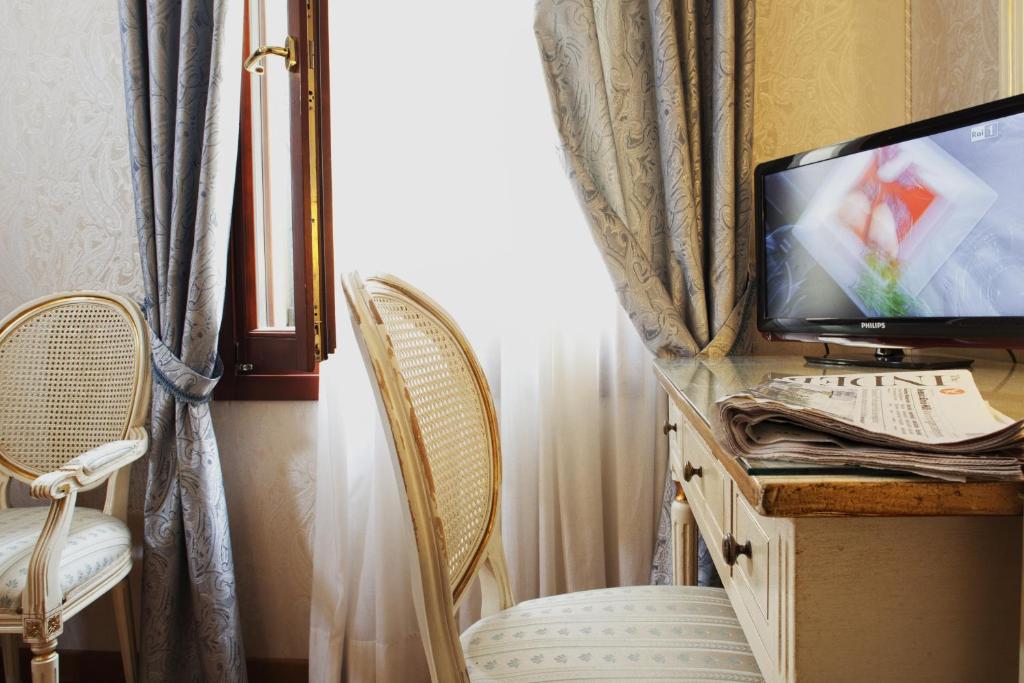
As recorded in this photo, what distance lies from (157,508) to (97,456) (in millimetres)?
322

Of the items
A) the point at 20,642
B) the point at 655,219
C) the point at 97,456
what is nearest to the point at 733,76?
the point at 655,219

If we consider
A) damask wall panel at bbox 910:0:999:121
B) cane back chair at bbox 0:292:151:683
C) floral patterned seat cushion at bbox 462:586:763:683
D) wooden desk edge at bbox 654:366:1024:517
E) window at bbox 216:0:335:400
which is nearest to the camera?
wooden desk edge at bbox 654:366:1024:517

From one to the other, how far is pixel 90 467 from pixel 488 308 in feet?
3.19

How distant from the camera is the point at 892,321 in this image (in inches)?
52.0

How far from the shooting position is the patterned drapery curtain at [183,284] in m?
1.87

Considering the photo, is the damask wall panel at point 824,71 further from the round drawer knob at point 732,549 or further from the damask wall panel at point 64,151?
the damask wall panel at point 64,151

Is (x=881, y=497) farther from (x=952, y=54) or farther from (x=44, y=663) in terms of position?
(x=44, y=663)

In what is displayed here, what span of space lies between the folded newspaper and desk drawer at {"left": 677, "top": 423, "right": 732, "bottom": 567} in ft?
0.63

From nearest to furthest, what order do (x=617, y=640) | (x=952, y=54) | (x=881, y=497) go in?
Result: (x=881, y=497)
(x=617, y=640)
(x=952, y=54)

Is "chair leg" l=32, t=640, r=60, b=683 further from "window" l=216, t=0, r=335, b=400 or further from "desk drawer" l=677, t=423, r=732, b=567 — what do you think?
"desk drawer" l=677, t=423, r=732, b=567

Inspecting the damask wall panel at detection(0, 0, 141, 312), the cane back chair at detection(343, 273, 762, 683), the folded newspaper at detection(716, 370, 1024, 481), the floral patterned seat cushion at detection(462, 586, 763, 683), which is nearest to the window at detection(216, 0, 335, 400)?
the damask wall panel at detection(0, 0, 141, 312)

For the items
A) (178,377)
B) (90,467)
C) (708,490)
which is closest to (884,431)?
(708,490)

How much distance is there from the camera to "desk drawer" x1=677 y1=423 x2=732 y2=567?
3.17ft

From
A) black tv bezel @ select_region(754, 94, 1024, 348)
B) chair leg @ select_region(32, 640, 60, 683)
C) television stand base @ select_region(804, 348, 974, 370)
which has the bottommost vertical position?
chair leg @ select_region(32, 640, 60, 683)
